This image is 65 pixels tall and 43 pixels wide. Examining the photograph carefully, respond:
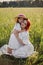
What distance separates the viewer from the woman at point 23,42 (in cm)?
245

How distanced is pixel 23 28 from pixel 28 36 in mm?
98

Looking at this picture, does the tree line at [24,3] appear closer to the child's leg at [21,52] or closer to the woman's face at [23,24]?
the woman's face at [23,24]

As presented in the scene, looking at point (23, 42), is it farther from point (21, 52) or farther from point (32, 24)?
point (32, 24)

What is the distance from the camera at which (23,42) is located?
8.08 feet

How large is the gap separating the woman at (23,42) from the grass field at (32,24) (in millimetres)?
46

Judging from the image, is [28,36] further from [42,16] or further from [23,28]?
[42,16]

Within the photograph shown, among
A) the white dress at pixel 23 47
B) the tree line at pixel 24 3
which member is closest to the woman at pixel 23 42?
the white dress at pixel 23 47

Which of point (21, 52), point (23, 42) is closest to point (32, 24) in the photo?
point (23, 42)

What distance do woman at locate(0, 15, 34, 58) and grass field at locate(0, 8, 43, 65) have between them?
5 cm

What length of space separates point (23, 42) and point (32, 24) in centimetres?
21

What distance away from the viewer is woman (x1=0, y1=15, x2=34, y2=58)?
8.02ft

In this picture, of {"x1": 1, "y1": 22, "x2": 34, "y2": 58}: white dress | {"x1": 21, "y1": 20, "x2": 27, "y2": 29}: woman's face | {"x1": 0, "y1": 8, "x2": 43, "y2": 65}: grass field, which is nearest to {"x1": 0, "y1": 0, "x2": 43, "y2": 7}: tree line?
{"x1": 0, "y1": 8, "x2": 43, "y2": 65}: grass field

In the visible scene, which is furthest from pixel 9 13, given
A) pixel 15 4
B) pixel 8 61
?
pixel 8 61

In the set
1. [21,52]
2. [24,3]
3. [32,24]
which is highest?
[24,3]
